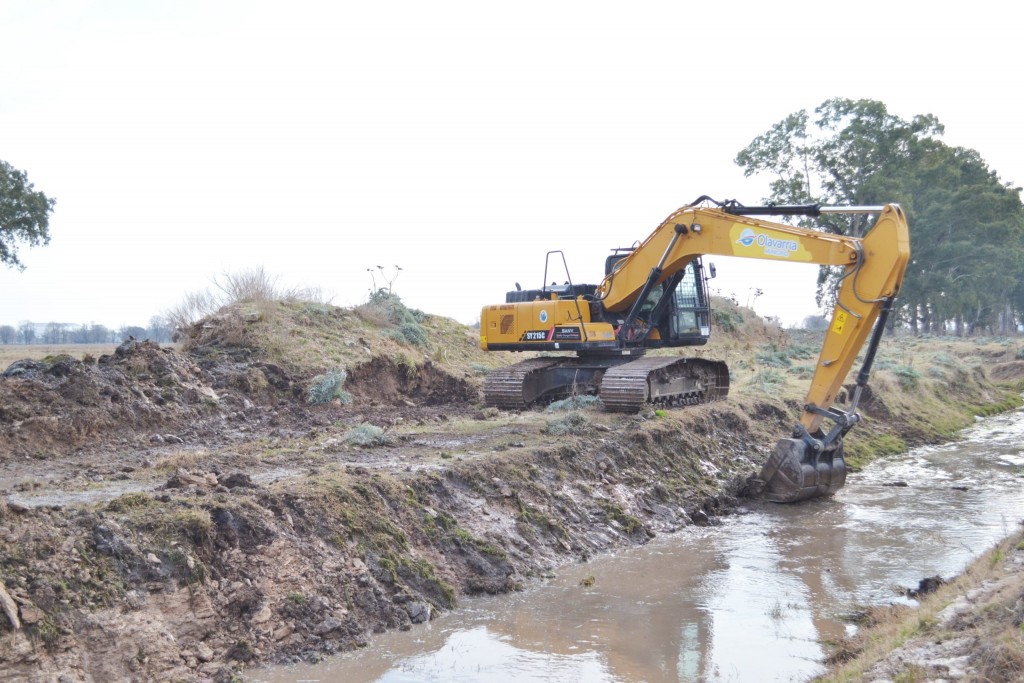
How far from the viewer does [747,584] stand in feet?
31.5

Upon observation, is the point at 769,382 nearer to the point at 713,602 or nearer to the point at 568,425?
the point at 568,425

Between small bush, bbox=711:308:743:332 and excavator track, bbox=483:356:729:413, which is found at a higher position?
small bush, bbox=711:308:743:332

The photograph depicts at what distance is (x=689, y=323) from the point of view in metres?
16.7

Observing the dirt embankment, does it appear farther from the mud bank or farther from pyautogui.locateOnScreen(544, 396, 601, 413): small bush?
pyautogui.locateOnScreen(544, 396, 601, 413): small bush

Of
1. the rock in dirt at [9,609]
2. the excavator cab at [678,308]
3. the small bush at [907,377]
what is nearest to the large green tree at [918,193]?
the small bush at [907,377]

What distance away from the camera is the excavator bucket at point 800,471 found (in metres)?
13.1

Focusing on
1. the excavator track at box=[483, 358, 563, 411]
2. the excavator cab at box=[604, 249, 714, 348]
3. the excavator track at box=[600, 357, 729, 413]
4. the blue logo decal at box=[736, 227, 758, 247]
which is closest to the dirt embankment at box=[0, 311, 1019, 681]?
the excavator track at box=[600, 357, 729, 413]

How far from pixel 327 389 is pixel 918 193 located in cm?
4128

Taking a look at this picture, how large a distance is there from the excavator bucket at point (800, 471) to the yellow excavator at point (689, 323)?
17mm

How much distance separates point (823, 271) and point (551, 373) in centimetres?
3512

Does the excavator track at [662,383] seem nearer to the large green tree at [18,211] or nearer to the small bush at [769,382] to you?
the small bush at [769,382]

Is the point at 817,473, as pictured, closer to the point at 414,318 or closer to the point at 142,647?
the point at 142,647

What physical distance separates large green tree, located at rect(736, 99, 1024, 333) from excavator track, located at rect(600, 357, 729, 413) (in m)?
26.1

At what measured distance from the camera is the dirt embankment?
257 inches
